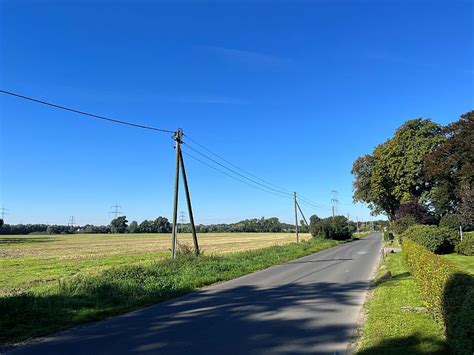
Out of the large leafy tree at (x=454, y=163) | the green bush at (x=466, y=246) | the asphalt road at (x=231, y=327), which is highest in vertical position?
the large leafy tree at (x=454, y=163)

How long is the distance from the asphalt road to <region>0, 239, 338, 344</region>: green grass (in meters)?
0.81

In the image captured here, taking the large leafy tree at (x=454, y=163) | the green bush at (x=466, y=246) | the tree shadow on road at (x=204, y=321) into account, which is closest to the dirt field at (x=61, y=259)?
the tree shadow on road at (x=204, y=321)

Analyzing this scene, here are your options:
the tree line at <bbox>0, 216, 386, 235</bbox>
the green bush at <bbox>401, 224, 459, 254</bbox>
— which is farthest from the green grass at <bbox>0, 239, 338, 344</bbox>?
the tree line at <bbox>0, 216, 386, 235</bbox>

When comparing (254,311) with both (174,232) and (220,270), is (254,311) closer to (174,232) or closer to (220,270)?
(220,270)

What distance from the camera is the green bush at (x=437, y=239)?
24.3m

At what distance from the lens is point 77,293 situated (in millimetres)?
13484

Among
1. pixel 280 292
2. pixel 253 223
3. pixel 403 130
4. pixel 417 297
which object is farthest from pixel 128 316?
pixel 253 223

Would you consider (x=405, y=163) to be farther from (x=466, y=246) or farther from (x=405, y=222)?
(x=466, y=246)

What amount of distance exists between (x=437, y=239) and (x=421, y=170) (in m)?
21.0

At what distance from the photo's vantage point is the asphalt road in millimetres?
7418

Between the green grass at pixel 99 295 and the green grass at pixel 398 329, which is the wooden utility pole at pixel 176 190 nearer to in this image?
the green grass at pixel 99 295

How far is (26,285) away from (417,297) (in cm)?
1738

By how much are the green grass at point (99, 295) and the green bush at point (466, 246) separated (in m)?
13.0

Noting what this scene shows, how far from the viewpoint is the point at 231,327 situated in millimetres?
8977
